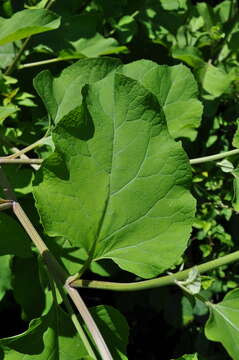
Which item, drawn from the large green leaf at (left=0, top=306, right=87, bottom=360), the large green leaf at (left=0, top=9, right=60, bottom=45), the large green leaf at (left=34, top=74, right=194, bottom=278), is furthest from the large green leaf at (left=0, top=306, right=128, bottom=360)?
the large green leaf at (left=0, top=9, right=60, bottom=45)

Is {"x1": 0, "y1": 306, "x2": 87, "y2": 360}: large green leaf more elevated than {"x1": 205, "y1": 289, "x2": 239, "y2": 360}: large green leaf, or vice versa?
{"x1": 0, "y1": 306, "x2": 87, "y2": 360}: large green leaf

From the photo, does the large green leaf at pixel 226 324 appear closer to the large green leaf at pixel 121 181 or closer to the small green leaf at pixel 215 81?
the large green leaf at pixel 121 181

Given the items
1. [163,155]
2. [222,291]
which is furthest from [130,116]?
[222,291]

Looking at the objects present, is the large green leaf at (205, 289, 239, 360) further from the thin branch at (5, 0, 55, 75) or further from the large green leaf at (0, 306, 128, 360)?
the thin branch at (5, 0, 55, 75)

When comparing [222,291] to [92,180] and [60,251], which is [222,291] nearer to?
[60,251]

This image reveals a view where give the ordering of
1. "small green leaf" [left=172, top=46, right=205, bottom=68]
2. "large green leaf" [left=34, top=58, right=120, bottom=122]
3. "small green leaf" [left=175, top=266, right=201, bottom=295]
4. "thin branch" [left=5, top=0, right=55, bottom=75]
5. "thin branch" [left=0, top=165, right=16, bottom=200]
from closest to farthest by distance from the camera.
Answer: "small green leaf" [left=175, top=266, right=201, bottom=295] < "thin branch" [left=0, top=165, right=16, bottom=200] < "large green leaf" [left=34, top=58, right=120, bottom=122] < "thin branch" [left=5, top=0, right=55, bottom=75] < "small green leaf" [left=172, top=46, right=205, bottom=68]

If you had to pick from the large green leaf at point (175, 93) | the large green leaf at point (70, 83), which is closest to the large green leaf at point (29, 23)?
the large green leaf at point (70, 83)

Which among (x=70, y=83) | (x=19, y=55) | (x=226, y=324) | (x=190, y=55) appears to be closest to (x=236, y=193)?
(x=226, y=324)
